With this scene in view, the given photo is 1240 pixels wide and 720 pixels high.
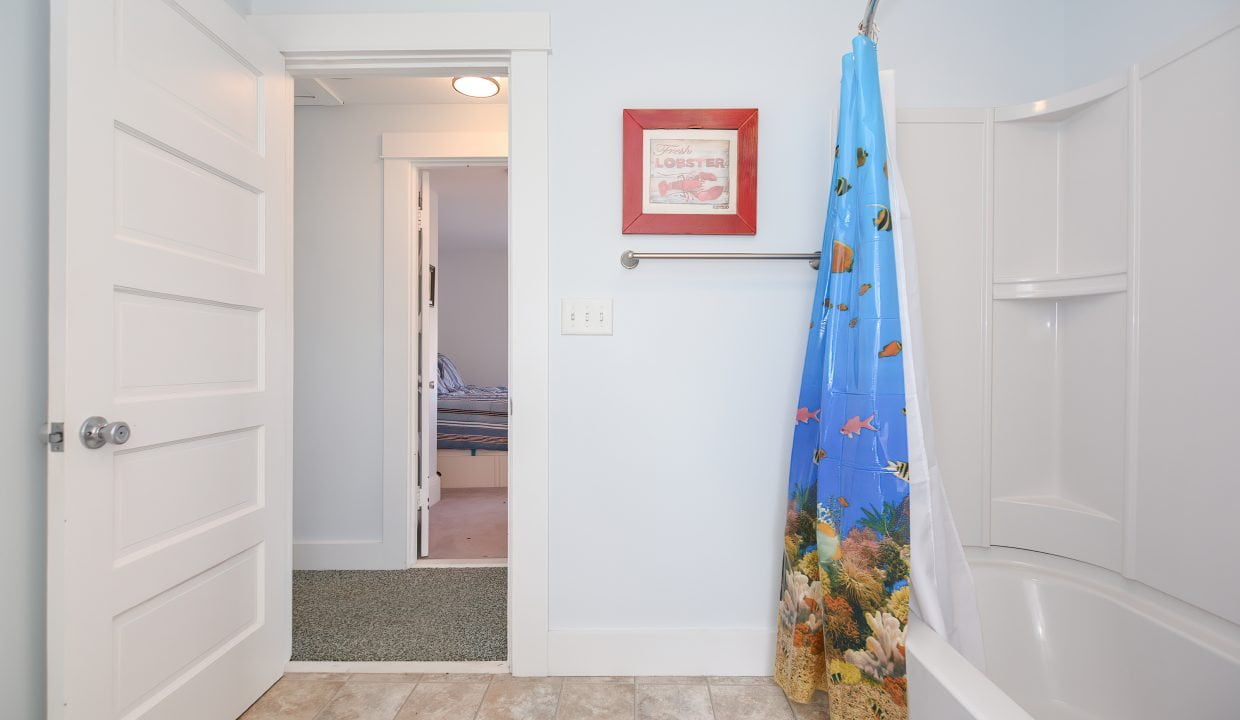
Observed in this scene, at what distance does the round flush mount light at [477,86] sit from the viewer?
225 centimetres

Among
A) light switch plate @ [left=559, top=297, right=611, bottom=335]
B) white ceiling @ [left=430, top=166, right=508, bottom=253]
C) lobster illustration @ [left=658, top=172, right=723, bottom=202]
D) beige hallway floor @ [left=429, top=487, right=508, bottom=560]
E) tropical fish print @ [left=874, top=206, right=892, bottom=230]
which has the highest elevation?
white ceiling @ [left=430, top=166, right=508, bottom=253]

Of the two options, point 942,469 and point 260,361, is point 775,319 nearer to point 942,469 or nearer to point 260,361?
point 942,469

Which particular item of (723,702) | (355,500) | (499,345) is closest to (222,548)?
(355,500)

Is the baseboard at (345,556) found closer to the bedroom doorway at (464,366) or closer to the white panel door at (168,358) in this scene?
the bedroom doorway at (464,366)

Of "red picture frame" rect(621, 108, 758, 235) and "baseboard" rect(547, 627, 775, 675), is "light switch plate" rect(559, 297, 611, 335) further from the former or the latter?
"baseboard" rect(547, 627, 775, 675)

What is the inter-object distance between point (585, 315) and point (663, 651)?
Result: 3.43ft

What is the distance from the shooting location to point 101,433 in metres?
1.04

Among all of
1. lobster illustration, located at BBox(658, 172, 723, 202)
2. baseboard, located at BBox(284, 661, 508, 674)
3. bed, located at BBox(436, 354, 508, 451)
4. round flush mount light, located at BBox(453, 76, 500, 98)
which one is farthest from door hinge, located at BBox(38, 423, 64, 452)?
bed, located at BBox(436, 354, 508, 451)

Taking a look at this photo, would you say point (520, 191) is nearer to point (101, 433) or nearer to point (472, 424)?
point (101, 433)

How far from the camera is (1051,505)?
1549 millimetres

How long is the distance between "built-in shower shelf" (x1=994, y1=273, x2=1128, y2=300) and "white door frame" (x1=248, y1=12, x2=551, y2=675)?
53.7 inches

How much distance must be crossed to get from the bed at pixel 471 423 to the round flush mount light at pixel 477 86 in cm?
238

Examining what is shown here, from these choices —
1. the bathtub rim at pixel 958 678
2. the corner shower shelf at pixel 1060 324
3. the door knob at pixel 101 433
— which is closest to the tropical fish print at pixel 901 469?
the bathtub rim at pixel 958 678

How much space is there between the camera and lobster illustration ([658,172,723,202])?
5.27 feet
